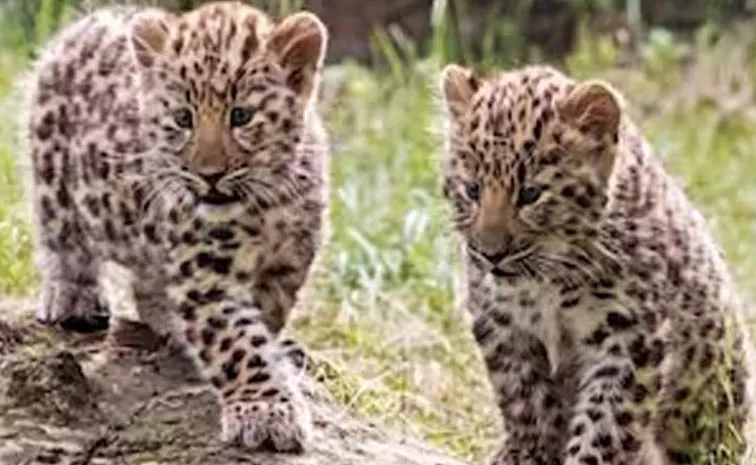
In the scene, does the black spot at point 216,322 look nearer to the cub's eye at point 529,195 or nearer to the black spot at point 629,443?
the cub's eye at point 529,195

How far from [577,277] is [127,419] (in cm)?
117

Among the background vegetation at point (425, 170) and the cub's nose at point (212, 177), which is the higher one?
the cub's nose at point (212, 177)

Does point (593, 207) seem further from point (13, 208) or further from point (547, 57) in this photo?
A: point (547, 57)

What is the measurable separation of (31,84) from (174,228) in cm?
110

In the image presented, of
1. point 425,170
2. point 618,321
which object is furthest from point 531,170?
point 425,170

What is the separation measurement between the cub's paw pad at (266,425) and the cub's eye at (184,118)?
699 mm

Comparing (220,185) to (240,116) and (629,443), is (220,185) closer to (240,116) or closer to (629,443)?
(240,116)

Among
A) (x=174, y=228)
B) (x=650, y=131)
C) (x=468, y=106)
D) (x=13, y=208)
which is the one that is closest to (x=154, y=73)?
(x=174, y=228)

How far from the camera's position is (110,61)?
7.79 metres

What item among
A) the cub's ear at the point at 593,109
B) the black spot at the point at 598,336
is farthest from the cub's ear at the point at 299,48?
the black spot at the point at 598,336

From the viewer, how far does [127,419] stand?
6930mm

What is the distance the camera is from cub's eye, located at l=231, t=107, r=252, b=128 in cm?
697

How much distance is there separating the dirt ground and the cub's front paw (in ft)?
0.10

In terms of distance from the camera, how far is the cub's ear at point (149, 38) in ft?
23.6
